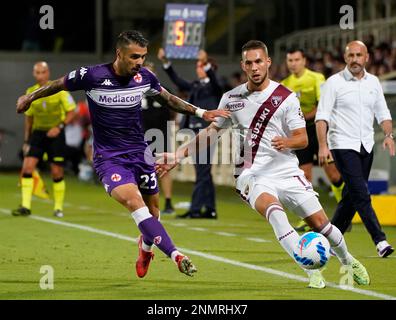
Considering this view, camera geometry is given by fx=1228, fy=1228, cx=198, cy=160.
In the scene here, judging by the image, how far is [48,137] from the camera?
1784cm

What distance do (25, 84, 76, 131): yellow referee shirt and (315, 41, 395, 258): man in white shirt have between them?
6.09 m

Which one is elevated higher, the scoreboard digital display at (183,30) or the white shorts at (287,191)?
the scoreboard digital display at (183,30)

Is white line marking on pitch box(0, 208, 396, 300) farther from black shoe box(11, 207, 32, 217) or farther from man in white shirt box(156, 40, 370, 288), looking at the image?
man in white shirt box(156, 40, 370, 288)

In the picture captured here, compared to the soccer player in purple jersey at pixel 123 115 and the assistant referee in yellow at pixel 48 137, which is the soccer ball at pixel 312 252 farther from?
the assistant referee in yellow at pixel 48 137

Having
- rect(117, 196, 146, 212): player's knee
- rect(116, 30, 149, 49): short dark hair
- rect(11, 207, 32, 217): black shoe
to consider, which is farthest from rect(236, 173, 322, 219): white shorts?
rect(11, 207, 32, 217): black shoe

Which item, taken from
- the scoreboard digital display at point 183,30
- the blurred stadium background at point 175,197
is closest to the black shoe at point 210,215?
the blurred stadium background at point 175,197

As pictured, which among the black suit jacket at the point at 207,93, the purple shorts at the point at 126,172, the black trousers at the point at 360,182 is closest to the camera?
the purple shorts at the point at 126,172

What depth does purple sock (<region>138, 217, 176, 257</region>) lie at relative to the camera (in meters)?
9.95

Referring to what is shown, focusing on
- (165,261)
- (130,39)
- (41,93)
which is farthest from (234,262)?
(130,39)

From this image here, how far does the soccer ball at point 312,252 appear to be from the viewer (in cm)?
945

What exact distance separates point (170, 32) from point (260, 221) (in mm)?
3857

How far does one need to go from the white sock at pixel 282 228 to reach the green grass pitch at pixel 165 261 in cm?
40

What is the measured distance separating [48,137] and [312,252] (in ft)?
29.5

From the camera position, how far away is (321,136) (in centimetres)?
1209
